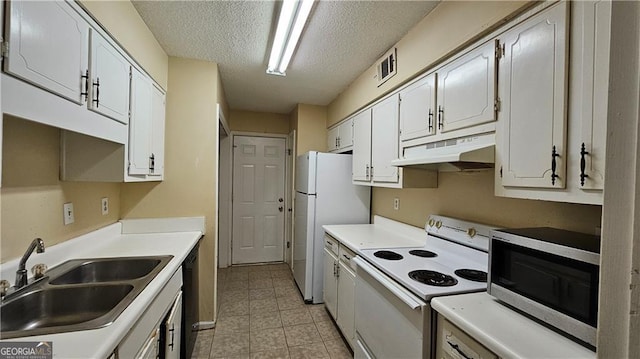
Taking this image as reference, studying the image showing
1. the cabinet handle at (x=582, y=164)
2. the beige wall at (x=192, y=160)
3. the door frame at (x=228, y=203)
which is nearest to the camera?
the cabinet handle at (x=582, y=164)

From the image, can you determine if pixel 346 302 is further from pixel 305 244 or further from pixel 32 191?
pixel 32 191

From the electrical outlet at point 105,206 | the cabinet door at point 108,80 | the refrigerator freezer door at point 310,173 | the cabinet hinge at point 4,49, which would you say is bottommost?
the electrical outlet at point 105,206

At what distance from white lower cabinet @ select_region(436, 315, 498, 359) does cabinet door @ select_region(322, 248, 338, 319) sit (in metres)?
1.40

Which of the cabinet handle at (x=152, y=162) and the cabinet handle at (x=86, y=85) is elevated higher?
the cabinet handle at (x=86, y=85)

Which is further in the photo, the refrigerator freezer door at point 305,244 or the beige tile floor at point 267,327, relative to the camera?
the refrigerator freezer door at point 305,244

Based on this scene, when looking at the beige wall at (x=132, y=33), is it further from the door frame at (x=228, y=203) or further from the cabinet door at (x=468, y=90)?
the cabinet door at (x=468, y=90)

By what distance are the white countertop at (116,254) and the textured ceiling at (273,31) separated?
5.05 feet

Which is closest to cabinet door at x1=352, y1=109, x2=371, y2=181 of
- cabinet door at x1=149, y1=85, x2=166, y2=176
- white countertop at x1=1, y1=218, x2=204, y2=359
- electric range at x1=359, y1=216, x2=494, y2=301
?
electric range at x1=359, y1=216, x2=494, y2=301

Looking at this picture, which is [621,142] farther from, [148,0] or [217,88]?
[217,88]

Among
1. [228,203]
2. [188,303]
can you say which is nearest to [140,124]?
[188,303]

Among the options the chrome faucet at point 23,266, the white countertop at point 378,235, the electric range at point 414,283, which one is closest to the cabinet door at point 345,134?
the white countertop at point 378,235

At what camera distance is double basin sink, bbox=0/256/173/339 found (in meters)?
1.06

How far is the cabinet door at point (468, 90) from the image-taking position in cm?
139

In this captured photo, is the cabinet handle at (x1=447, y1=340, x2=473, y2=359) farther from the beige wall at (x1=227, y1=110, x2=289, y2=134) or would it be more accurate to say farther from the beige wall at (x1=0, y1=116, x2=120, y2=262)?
the beige wall at (x1=227, y1=110, x2=289, y2=134)
